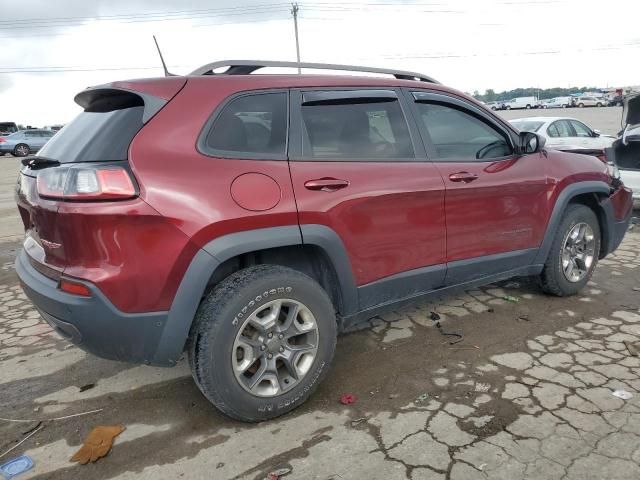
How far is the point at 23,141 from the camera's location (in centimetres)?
2814

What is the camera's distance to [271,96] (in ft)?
8.72

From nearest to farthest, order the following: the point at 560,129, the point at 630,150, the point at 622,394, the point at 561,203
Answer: the point at 622,394 < the point at 561,203 < the point at 630,150 < the point at 560,129

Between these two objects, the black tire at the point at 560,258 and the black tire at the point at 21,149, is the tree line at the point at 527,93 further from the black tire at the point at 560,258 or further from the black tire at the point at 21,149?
the black tire at the point at 560,258

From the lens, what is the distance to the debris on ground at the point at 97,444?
2343 millimetres

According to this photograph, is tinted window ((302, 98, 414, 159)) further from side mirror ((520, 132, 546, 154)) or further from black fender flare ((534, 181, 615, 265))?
black fender flare ((534, 181, 615, 265))

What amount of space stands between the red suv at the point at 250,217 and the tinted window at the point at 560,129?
28.8ft

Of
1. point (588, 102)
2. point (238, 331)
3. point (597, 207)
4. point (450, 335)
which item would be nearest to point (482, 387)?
point (450, 335)

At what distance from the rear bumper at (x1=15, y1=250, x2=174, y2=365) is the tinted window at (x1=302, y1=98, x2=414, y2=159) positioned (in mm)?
1227

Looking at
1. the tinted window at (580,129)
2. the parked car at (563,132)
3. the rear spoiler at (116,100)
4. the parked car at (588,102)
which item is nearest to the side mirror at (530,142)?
the rear spoiler at (116,100)

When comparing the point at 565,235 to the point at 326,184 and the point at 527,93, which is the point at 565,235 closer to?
the point at 326,184

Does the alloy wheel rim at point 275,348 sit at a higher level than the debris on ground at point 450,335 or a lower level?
higher

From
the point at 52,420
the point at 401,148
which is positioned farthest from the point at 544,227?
the point at 52,420

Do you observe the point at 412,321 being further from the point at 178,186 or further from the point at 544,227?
the point at 178,186

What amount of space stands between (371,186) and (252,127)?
751 mm
